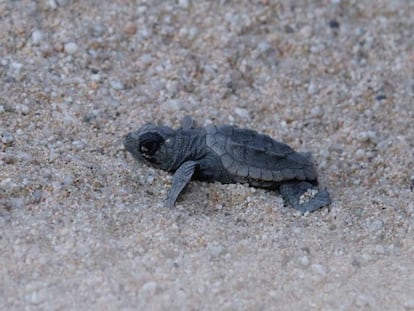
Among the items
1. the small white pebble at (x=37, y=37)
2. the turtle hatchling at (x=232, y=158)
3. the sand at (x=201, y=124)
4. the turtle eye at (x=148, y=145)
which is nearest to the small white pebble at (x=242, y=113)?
the sand at (x=201, y=124)

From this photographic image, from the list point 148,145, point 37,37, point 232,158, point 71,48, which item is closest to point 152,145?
point 148,145

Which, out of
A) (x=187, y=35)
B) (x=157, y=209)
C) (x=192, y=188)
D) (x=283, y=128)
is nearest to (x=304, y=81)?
(x=283, y=128)

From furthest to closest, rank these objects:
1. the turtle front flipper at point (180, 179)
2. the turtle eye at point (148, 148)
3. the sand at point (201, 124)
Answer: the turtle eye at point (148, 148) < the turtle front flipper at point (180, 179) < the sand at point (201, 124)

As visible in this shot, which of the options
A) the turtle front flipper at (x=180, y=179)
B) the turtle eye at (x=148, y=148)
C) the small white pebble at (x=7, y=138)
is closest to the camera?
the turtle front flipper at (x=180, y=179)

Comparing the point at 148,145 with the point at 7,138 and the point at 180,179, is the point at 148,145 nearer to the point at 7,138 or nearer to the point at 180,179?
the point at 180,179

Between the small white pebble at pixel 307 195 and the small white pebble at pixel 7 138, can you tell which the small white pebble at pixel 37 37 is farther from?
the small white pebble at pixel 307 195

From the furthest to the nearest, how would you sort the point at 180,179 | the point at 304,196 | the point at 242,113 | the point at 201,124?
the point at 242,113, the point at 201,124, the point at 304,196, the point at 180,179

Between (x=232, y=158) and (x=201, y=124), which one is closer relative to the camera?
A: (x=232, y=158)
